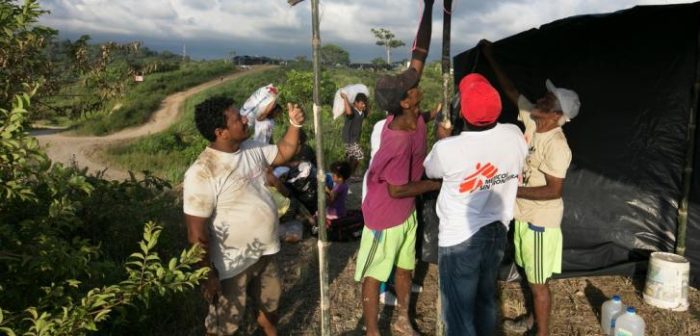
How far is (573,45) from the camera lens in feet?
14.9

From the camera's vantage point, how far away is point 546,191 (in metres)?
3.06

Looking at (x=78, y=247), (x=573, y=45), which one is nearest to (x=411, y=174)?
(x=78, y=247)

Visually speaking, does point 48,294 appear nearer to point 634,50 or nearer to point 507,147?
point 507,147

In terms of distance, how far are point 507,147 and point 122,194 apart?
8.41 feet

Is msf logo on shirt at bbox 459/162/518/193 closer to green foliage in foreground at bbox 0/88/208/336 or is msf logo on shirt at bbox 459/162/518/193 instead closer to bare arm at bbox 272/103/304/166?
bare arm at bbox 272/103/304/166

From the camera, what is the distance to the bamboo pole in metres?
4.12

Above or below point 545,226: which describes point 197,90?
above

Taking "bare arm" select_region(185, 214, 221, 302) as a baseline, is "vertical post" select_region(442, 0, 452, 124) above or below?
above

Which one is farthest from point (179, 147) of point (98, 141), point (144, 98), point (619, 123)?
point (144, 98)

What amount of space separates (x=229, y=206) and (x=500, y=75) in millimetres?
2562

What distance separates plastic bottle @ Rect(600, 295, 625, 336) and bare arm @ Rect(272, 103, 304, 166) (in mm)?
2615

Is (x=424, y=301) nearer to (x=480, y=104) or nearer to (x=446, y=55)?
(x=446, y=55)

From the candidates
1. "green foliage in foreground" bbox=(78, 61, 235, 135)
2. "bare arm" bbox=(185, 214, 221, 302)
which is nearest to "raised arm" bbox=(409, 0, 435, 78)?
"bare arm" bbox=(185, 214, 221, 302)

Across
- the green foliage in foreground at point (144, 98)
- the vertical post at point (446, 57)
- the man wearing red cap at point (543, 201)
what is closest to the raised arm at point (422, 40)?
the vertical post at point (446, 57)
